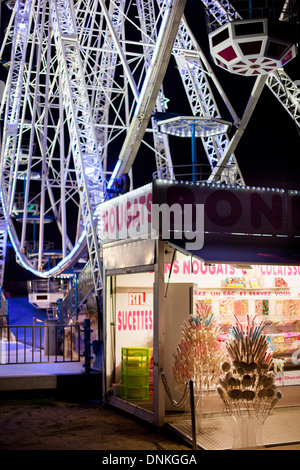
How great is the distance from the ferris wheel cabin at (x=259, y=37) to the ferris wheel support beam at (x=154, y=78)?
6.14 feet

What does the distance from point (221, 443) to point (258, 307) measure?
15.3ft

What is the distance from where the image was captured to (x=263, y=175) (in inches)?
1180

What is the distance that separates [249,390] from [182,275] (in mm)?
3732

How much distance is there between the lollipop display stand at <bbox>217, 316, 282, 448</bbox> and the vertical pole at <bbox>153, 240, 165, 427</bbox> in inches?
63.6

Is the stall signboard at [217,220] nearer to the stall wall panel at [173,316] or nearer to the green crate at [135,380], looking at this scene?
the stall wall panel at [173,316]

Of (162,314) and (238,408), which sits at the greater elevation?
(162,314)

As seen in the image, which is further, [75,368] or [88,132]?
[88,132]

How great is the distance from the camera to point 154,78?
1353 centimetres

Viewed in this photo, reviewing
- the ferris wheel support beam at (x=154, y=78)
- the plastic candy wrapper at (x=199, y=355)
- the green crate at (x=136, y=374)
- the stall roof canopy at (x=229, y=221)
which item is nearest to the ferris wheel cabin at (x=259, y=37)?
the ferris wheel support beam at (x=154, y=78)

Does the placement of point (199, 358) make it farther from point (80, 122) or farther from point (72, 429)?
point (80, 122)

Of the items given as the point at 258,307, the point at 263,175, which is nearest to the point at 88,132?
the point at 258,307

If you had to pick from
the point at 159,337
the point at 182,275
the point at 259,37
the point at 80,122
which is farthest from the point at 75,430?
the point at 80,122

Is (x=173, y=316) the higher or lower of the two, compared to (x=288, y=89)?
lower
